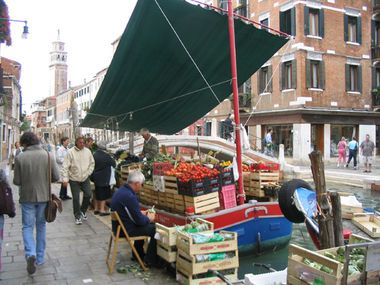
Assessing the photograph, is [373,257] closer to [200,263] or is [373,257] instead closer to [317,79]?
[200,263]

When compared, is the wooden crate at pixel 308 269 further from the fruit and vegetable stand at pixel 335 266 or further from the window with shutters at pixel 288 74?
the window with shutters at pixel 288 74

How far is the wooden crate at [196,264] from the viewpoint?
4938 mm

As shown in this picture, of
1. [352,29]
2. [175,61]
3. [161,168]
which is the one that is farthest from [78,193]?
[352,29]

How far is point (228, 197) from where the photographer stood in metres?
7.32

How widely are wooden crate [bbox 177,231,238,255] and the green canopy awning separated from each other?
3.66 m

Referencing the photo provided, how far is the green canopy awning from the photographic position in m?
7.27

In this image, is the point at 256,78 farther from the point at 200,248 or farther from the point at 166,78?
the point at 200,248

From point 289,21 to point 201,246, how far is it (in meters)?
23.7

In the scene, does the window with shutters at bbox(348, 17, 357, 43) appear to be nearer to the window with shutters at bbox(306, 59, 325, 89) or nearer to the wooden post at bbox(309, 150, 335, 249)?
the window with shutters at bbox(306, 59, 325, 89)

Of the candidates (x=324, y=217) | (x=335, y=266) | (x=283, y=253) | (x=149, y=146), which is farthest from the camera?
(x=149, y=146)

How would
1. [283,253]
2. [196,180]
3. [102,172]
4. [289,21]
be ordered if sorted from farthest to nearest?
[289,21] < [102,172] < [283,253] < [196,180]

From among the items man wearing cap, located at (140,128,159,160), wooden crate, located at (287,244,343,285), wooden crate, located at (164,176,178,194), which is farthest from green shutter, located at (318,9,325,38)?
wooden crate, located at (287,244,343,285)

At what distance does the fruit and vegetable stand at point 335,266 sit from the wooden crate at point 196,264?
1526 millimetres

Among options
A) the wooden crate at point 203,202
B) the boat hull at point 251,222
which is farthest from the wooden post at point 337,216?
the wooden crate at point 203,202
